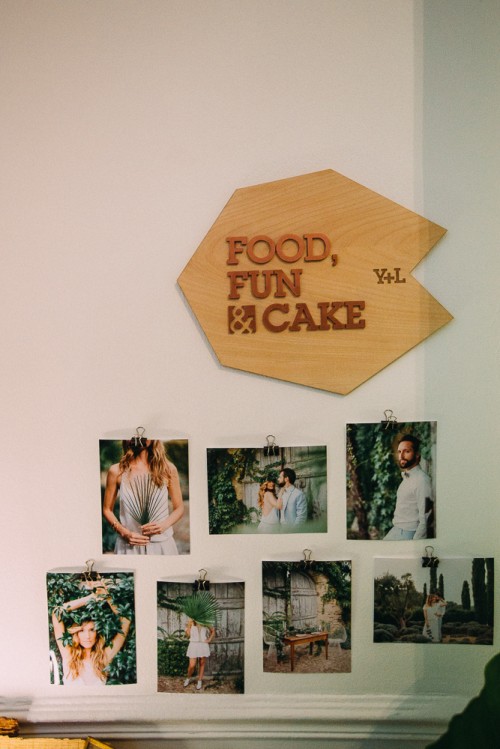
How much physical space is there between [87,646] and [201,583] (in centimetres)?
29

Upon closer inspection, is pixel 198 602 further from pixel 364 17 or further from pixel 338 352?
pixel 364 17

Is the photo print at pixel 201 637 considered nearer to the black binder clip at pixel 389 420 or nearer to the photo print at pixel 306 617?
the photo print at pixel 306 617

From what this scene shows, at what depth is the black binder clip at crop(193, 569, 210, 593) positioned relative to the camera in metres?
1.12

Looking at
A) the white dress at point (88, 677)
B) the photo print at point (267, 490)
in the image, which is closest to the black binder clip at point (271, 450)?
the photo print at point (267, 490)

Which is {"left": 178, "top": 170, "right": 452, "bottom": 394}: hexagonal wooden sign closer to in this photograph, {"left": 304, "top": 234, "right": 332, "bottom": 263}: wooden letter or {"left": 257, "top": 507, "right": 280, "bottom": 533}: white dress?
{"left": 304, "top": 234, "right": 332, "bottom": 263}: wooden letter

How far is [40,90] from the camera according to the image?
111cm

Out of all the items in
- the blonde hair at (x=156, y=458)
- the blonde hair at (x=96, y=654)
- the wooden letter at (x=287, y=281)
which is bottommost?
the blonde hair at (x=96, y=654)

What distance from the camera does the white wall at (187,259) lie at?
3.51 feet

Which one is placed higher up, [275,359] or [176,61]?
[176,61]

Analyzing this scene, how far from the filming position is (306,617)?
3.71 feet

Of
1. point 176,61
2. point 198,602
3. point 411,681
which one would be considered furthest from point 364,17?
point 411,681

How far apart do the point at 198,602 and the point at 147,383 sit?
18.5 inches

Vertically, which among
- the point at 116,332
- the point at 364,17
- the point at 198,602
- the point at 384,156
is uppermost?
the point at 364,17

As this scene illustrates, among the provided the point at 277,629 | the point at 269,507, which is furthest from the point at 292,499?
the point at 277,629
